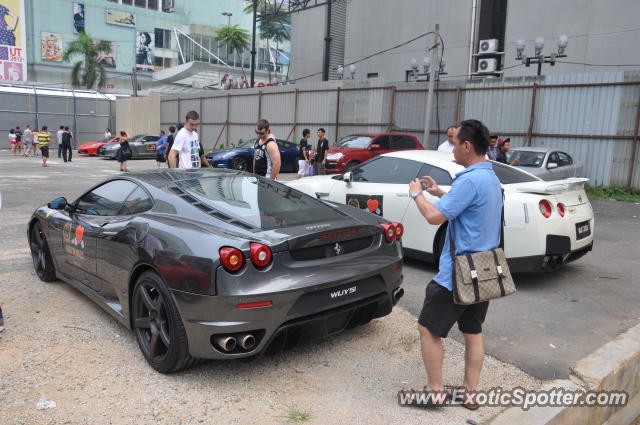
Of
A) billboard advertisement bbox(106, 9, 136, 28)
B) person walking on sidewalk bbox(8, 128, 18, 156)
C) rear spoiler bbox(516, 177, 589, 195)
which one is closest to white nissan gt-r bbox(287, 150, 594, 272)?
rear spoiler bbox(516, 177, 589, 195)

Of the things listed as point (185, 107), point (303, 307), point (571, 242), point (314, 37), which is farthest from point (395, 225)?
point (314, 37)

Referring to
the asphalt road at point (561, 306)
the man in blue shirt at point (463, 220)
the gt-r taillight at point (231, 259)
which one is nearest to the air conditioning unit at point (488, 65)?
the asphalt road at point (561, 306)

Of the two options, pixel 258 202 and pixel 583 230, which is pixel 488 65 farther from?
pixel 258 202

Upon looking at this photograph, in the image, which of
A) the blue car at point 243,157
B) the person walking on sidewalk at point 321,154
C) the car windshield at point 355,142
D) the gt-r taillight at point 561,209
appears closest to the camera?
the gt-r taillight at point 561,209

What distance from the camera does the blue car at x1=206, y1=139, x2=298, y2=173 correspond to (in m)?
18.1

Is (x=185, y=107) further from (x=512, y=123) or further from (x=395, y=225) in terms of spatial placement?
(x=395, y=225)

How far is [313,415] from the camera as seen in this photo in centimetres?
294

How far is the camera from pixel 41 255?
525 cm

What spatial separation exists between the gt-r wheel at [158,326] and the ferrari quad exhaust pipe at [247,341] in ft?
1.21

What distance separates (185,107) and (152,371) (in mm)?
29886

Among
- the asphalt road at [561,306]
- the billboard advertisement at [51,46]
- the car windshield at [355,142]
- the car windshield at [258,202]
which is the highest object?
the billboard advertisement at [51,46]

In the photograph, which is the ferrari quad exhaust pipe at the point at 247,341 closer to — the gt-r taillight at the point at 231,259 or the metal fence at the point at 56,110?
the gt-r taillight at the point at 231,259

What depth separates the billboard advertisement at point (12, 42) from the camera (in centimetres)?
5547

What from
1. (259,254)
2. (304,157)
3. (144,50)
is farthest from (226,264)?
(144,50)
